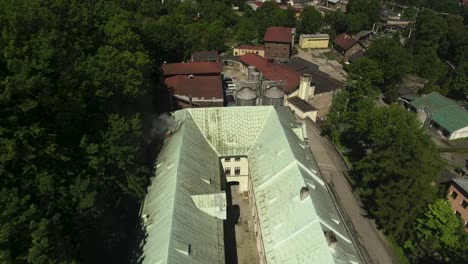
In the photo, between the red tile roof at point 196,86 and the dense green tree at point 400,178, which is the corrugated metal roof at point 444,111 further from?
the red tile roof at point 196,86

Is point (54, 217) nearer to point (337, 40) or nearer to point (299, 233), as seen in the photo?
point (299, 233)

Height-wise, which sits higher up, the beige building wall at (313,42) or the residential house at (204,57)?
the residential house at (204,57)

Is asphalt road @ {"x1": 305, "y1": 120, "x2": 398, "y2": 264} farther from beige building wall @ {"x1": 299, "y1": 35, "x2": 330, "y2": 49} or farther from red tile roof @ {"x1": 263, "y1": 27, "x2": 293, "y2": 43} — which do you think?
beige building wall @ {"x1": 299, "y1": 35, "x2": 330, "y2": 49}

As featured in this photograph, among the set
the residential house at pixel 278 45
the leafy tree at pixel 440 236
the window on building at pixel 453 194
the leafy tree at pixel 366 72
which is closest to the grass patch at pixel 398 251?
the leafy tree at pixel 440 236

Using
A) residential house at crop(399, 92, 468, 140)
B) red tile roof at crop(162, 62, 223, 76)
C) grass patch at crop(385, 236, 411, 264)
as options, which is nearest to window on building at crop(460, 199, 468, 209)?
grass patch at crop(385, 236, 411, 264)

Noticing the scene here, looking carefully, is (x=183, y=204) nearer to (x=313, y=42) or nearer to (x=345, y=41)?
(x=345, y=41)

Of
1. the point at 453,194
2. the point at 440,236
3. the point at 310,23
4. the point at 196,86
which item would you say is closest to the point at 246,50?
the point at 310,23

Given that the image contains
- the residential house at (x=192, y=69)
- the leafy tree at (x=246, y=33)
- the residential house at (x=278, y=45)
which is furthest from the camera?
the leafy tree at (x=246, y=33)
